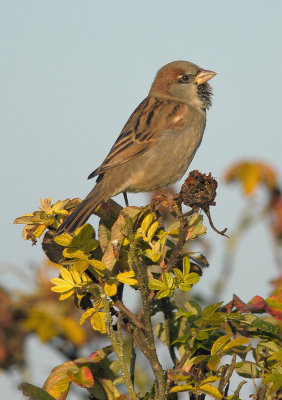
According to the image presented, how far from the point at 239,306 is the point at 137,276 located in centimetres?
43

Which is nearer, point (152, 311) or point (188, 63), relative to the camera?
point (152, 311)

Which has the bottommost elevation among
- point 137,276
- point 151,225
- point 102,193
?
point 137,276

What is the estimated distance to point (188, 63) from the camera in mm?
5410

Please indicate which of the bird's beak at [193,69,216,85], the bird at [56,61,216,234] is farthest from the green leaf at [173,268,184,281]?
the bird's beak at [193,69,216,85]

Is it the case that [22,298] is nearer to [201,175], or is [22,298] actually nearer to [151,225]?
[151,225]

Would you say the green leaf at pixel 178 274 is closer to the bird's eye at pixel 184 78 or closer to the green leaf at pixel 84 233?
the green leaf at pixel 84 233

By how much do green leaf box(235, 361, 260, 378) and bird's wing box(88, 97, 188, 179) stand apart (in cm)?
257

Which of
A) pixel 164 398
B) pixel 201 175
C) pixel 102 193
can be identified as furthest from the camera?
pixel 102 193

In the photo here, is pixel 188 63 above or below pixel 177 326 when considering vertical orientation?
above

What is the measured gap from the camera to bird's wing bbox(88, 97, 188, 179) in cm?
457

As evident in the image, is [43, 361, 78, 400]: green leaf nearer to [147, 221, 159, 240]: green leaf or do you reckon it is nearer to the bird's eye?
[147, 221, 159, 240]: green leaf

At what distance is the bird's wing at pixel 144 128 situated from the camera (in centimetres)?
457

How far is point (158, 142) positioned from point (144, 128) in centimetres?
20

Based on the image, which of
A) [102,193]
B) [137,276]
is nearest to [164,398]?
[137,276]
